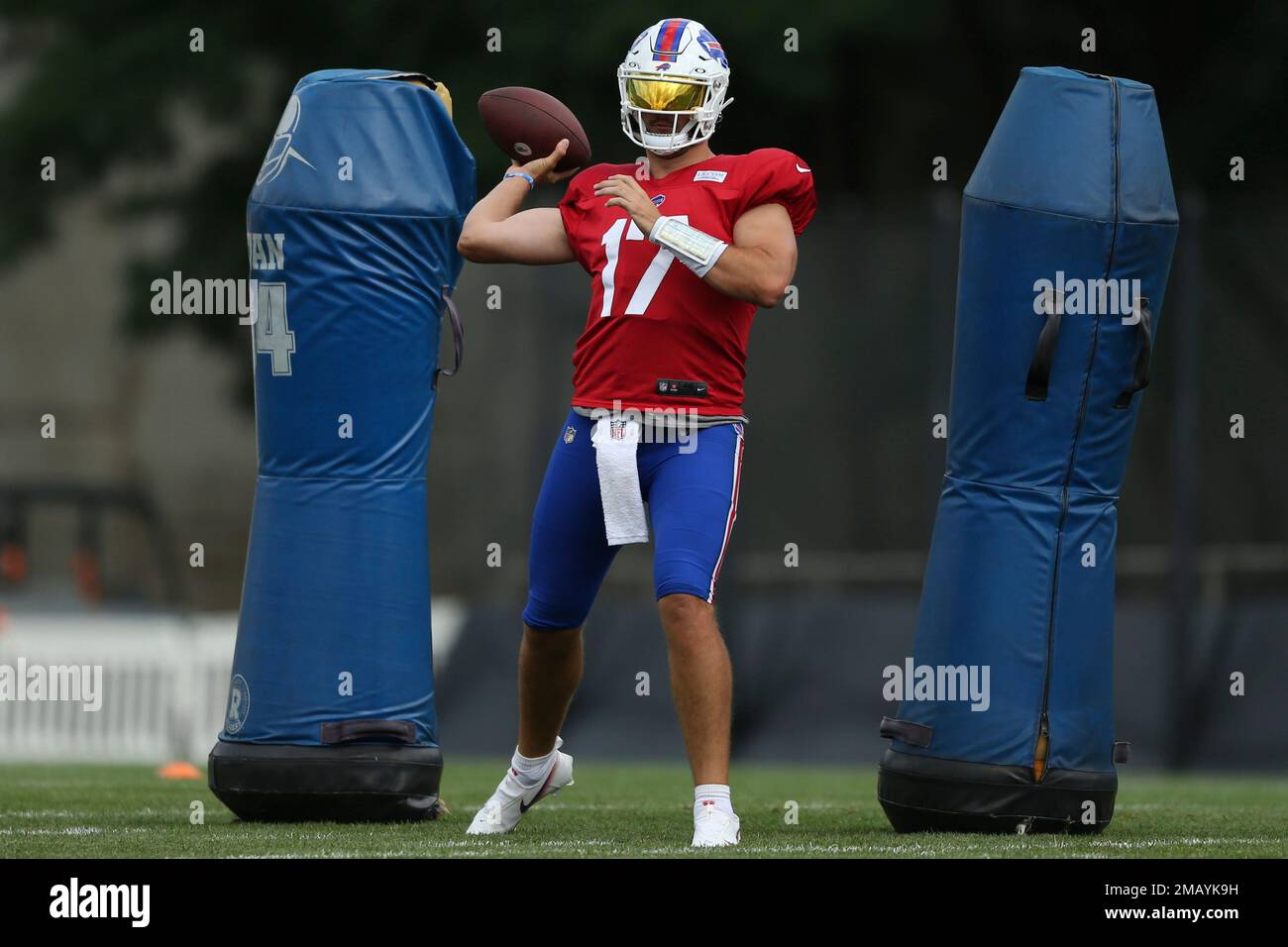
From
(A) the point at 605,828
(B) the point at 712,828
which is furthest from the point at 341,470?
(B) the point at 712,828

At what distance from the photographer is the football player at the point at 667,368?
6273 mm

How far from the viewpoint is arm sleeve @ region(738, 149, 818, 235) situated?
21.3 ft

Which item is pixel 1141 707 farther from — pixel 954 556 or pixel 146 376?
pixel 146 376

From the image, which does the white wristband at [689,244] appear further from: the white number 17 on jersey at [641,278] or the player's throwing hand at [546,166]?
the player's throwing hand at [546,166]

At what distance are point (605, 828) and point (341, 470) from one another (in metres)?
1.31

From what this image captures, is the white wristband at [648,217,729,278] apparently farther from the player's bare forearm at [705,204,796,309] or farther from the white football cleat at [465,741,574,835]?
the white football cleat at [465,741,574,835]

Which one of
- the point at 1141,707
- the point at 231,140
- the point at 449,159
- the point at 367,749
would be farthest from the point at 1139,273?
the point at 231,140

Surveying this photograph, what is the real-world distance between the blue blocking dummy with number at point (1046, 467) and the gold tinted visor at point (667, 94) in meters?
0.93

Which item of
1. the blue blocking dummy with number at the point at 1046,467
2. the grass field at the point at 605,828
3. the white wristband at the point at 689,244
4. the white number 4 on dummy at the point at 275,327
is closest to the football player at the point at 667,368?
the white wristband at the point at 689,244

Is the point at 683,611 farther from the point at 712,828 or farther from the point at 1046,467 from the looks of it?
the point at 1046,467

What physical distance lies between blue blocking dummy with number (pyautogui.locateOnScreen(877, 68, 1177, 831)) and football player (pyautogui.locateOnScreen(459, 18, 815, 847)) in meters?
0.62

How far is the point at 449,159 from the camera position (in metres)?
7.33

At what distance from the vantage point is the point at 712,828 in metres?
6.12

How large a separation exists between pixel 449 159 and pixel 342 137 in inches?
14.2
